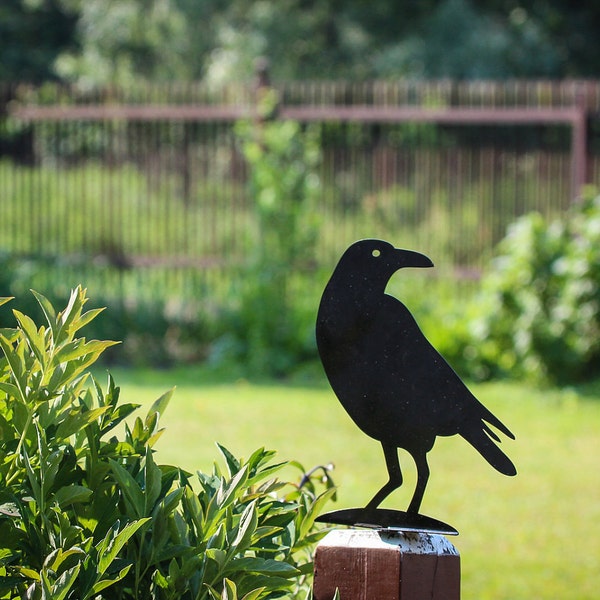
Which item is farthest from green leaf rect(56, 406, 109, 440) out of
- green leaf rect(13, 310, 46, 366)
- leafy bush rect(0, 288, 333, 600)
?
green leaf rect(13, 310, 46, 366)

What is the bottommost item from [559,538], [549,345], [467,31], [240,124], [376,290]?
[559,538]

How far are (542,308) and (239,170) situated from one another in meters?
3.52

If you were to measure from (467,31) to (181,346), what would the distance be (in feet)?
47.2

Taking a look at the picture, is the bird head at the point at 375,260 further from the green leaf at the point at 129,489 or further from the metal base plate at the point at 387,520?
the green leaf at the point at 129,489

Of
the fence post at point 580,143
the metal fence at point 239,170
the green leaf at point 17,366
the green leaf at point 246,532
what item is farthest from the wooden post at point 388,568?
the fence post at point 580,143

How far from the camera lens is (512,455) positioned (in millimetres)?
6875

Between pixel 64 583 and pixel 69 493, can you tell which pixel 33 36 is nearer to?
pixel 69 493

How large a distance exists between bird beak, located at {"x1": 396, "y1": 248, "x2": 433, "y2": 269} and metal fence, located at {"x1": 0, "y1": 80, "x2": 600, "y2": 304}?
799 centimetres

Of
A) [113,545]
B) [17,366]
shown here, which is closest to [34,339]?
[17,366]

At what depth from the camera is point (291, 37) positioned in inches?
980

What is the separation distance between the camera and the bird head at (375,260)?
2055mm

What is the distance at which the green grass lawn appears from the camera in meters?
4.93

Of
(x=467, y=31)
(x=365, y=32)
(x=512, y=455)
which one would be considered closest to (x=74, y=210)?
(x=512, y=455)

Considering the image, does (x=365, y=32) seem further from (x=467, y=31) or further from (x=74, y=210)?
(x=74, y=210)
